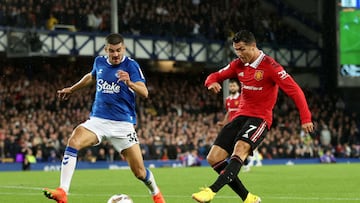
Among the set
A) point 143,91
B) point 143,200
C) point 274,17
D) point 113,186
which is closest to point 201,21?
point 274,17

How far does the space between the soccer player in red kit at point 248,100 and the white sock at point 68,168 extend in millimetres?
1812

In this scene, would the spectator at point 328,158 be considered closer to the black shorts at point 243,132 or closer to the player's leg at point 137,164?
the black shorts at point 243,132

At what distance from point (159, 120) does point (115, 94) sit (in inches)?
1044

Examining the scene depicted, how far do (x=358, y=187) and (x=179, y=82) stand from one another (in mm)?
26550

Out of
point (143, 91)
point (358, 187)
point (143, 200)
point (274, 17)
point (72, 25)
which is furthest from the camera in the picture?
point (274, 17)

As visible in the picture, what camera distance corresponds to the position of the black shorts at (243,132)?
36.5ft

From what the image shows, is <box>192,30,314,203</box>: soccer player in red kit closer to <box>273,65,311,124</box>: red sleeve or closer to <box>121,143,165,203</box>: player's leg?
<box>273,65,311,124</box>: red sleeve

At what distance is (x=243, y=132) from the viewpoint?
1116cm

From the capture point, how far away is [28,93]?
3506 centimetres

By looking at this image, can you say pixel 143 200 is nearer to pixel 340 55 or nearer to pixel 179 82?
pixel 340 55

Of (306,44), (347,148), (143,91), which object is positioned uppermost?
(143,91)

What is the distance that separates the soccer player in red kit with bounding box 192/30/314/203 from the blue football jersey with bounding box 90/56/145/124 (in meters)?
1.02

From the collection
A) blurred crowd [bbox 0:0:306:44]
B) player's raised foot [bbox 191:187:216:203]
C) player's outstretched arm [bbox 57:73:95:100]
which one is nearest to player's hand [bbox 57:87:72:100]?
player's outstretched arm [bbox 57:73:95:100]

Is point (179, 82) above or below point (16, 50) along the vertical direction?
below
